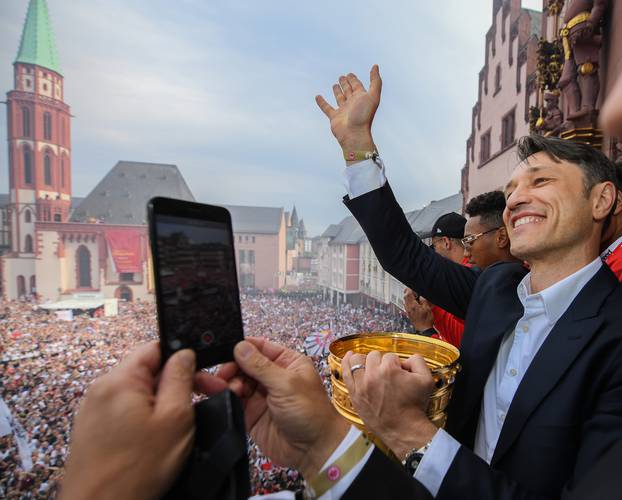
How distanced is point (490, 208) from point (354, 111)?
1.28 meters

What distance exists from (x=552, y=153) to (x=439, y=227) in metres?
1.34

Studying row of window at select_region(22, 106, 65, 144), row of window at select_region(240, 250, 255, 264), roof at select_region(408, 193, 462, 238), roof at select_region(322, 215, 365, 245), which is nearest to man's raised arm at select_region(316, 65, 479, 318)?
roof at select_region(408, 193, 462, 238)

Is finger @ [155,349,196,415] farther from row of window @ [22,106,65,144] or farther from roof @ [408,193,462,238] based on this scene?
row of window @ [22,106,65,144]

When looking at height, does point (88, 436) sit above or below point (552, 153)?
below

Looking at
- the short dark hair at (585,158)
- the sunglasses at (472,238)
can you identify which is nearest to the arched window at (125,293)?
the sunglasses at (472,238)

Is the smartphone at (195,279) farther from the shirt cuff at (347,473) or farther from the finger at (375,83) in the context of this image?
the finger at (375,83)

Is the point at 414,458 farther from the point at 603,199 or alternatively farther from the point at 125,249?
the point at 125,249

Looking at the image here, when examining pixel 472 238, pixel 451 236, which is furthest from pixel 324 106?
pixel 451 236

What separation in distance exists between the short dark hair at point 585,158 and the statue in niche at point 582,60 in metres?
1.79

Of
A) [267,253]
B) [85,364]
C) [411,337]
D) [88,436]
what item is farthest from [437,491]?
[85,364]

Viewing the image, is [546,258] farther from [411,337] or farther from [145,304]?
[145,304]

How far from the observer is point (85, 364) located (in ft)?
20.9

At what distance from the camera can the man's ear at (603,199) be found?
62 centimetres

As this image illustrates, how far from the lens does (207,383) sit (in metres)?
0.37
